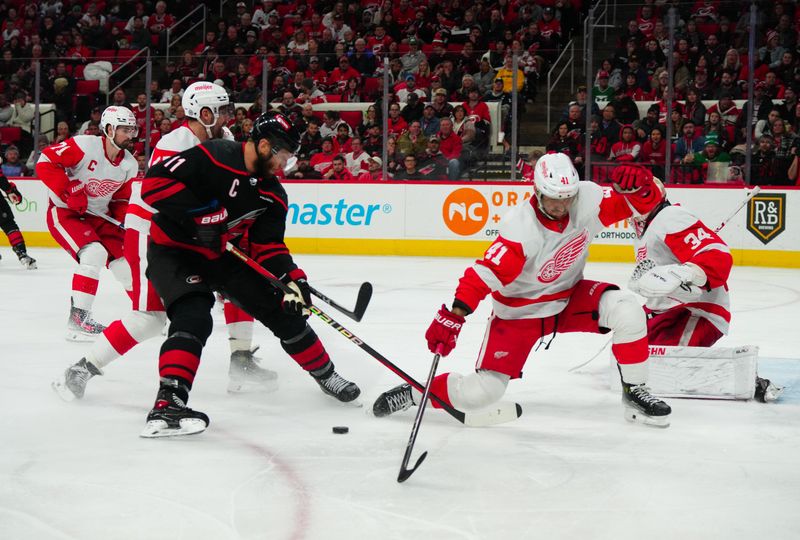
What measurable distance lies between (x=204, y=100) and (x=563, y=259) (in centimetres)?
199

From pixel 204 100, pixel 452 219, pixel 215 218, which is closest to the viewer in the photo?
pixel 215 218

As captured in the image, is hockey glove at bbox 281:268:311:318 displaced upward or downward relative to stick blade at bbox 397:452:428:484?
upward

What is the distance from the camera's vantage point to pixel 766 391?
3809 mm

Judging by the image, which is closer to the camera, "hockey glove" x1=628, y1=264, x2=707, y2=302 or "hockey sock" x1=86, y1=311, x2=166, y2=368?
"hockey glove" x1=628, y1=264, x2=707, y2=302

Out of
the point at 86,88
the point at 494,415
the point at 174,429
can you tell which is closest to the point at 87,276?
the point at 174,429

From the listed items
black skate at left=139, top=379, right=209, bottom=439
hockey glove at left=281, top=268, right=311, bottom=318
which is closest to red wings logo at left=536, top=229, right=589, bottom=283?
hockey glove at left=281, top=268, right=311, bottom=318

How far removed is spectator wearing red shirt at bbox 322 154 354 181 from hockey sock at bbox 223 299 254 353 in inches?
234

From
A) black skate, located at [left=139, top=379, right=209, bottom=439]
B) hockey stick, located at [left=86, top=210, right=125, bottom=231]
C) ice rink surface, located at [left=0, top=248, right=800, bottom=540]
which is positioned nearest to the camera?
ice rink surface, located at [left=0, top=248, right=800, bottom=540]

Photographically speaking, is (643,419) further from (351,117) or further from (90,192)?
(351,117)

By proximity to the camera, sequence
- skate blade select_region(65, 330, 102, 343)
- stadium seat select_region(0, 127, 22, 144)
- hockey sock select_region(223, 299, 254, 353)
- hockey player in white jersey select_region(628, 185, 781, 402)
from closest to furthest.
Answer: hockey player in white jersey select_region(628, 185, 781, 402), hockey sock select_region(223, 299, 254, 353), skate blade select_region(65, 330, 102, 343), stadium seat select_region(0, 127, 22, 144)

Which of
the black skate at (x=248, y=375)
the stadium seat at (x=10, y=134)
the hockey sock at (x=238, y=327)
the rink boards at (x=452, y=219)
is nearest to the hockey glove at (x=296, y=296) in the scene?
the black skate at (x=248, y=375)

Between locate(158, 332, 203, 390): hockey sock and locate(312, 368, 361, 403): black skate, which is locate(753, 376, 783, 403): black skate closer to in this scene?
locate(312, 368, 361, 403): black skate

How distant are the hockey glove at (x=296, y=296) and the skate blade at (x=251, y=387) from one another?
1.85ft

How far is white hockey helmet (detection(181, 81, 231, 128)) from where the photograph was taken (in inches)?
178
